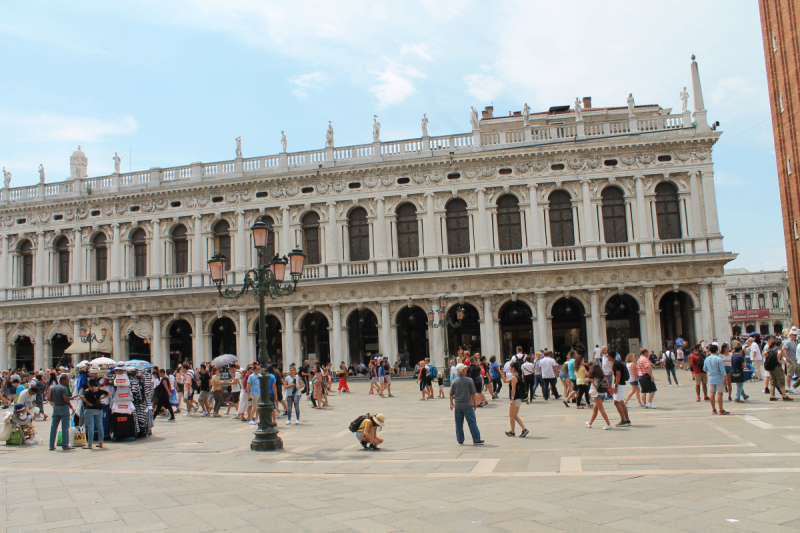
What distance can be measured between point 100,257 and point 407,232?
1924 centimetres

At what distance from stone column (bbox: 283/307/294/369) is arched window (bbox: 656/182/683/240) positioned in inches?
777

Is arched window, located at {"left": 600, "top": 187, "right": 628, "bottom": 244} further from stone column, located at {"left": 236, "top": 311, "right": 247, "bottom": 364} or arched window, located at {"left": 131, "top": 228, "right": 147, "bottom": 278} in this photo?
arched window, located at {"left": 131, "top": 228, "right": 147, "bottom": 278}

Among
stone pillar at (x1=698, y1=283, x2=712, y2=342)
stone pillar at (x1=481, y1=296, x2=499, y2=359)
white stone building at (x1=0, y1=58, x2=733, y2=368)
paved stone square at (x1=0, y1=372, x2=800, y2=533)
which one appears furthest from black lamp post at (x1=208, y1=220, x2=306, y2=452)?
stone pillar at (x1=698, y1=283, x2=712, y2=342)

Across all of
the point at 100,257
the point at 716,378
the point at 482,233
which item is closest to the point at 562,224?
the point at 482,233

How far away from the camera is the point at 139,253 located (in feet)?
127

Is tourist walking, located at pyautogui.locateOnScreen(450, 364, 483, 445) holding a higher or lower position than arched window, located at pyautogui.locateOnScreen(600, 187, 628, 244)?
lower

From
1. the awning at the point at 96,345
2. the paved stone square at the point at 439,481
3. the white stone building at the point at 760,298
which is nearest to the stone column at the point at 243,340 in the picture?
the awning at the point at 96,345

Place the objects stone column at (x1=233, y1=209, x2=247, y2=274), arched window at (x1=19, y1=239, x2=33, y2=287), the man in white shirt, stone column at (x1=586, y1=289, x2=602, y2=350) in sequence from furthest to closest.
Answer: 1. arched window at (x1=19, y1=239, x2=33, y2=287)
2. stone column at (x1=233, y1=209, x2=247, y2=274)
3. stone column at (x1=586, y1=289, x2=602, y2=350)
4. the man in white shirt

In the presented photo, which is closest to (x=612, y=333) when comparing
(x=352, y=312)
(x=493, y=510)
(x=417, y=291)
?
(x=417, y=291)

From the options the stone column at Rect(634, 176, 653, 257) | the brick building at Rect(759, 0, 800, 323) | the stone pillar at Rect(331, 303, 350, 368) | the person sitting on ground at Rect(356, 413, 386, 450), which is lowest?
the person sitting on ground at Rect(356, 413, 386, 450)

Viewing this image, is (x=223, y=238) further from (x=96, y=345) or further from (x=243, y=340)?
(x=96, y=345)

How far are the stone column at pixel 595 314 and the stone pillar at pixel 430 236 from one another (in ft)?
26.0

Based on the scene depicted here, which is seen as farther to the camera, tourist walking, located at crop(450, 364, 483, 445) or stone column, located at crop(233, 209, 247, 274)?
stone column, located at crop(233, 209, 247, 274)

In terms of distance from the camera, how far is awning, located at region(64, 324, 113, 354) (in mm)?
34969
